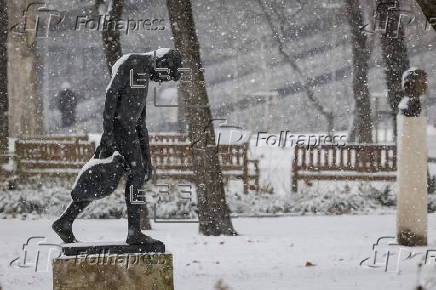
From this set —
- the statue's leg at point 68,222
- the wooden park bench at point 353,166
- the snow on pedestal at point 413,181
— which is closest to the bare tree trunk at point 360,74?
the wooden park bench at point 353,166

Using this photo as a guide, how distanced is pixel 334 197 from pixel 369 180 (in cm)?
207

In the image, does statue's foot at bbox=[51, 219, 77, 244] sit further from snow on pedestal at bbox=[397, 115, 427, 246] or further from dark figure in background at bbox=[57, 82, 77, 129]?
dark figure in background at bbox=[57, 82, 77, 129]

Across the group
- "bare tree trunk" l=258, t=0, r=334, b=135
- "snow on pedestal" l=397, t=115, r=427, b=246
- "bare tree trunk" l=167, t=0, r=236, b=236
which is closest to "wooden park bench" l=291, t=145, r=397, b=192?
"bare tree trunk" l=167, t=0, r=236, b=236

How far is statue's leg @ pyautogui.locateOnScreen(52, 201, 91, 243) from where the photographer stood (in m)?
6.99

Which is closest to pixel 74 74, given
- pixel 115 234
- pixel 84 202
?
pixel 115 234

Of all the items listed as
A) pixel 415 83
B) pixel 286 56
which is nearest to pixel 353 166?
pixel 415 83

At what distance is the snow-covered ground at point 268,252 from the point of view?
27.5ft

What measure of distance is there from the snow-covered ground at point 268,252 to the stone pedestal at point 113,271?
1285mm

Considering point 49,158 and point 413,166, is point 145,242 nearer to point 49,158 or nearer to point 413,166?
point 413,166

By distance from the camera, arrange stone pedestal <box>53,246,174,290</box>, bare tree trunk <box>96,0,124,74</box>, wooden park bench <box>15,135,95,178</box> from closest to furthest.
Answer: stone pedestal <box>53,246,174,290</box> < bare tree trunk <box>96,0,124,74</box> < wooden park bench <box>15,135,95,178</box>

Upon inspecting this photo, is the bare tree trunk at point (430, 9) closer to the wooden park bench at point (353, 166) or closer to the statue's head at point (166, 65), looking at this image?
the statue's head at point (166, 65)

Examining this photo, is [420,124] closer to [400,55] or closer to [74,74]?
[400,55]

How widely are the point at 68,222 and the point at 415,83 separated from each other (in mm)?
5753

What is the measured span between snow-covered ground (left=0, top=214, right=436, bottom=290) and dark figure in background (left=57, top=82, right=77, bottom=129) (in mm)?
18128
